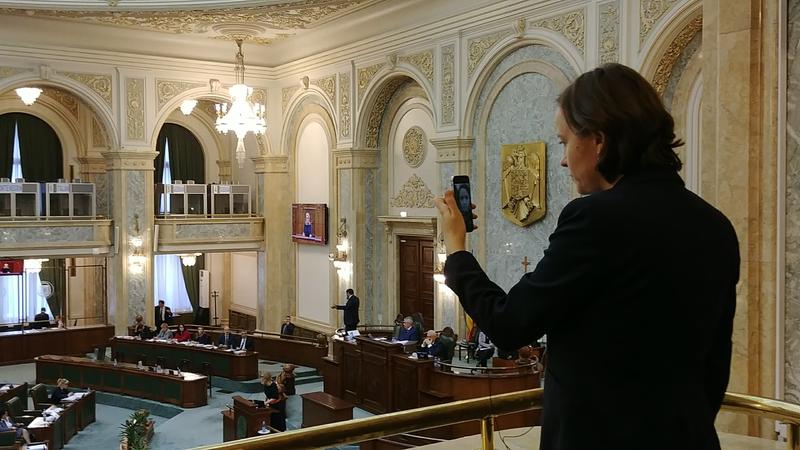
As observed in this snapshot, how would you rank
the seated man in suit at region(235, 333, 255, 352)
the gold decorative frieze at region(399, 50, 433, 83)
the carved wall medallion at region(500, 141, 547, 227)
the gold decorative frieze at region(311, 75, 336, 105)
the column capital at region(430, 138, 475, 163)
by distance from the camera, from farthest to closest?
1. the gold decorative frieze at region(311, 75, 336, 105)
2. the seated man in suit at region(235, 333, 255, 352)
3. the gold decorative frieze at region(399, 50, 433, 83)
4. the column capital at region(430, 138, 475, 163)
5. the carved wall medallion at region(500, 141, 547, 227)

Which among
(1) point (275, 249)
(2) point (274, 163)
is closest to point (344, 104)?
(2) point (274, 163)

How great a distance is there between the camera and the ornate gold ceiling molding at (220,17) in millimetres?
16266

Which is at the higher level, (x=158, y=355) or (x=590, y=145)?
(x=590, y=145)

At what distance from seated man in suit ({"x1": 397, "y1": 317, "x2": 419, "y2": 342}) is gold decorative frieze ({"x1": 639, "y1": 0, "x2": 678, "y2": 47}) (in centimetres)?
582

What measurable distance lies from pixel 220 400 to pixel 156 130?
24.0 feet

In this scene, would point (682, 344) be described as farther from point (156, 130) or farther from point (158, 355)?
point (156, 130)

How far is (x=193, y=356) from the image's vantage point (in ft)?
53.6

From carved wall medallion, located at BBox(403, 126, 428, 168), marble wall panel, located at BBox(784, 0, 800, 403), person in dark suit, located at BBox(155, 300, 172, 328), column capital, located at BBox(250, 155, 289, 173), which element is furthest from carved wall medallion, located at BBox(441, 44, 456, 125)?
marble wall panel, located at BBox(784, 0, 800, 403)

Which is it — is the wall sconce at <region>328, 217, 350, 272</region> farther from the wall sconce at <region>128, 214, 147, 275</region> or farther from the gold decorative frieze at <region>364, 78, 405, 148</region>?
the wall sconce at <region>128, 214, 147, 275</region>

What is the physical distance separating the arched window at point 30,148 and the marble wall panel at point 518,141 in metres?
13.9

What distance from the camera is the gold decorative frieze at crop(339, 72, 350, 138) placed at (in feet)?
58.1

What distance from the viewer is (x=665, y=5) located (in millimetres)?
10680

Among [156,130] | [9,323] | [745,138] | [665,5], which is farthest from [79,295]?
[745,138]

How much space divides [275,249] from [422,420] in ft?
61.2
